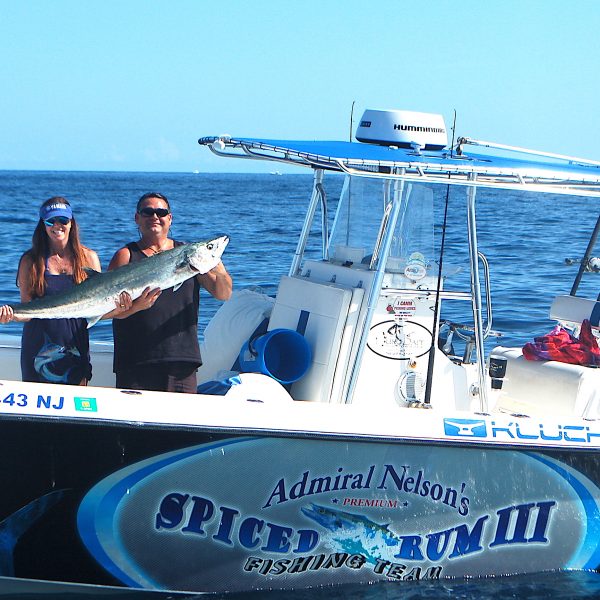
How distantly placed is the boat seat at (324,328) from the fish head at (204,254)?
3.35 feet

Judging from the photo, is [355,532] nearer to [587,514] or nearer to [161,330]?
[587,514]

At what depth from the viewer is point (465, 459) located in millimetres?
5027

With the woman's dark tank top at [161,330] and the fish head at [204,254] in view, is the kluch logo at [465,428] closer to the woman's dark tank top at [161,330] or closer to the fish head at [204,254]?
Result: the woman's dark tank top at [161,330]

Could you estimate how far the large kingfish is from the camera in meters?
4.59

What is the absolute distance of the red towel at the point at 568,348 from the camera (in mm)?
6328

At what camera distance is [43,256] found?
201 inches

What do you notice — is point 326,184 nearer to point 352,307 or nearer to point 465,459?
point 352,307

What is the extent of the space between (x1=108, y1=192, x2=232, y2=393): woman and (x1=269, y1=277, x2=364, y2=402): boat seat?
674 mm

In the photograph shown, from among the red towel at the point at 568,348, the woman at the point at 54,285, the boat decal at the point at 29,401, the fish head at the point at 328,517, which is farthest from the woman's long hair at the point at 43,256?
the red towel at the point at 568,348

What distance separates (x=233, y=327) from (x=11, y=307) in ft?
5.55

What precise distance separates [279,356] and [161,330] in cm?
89

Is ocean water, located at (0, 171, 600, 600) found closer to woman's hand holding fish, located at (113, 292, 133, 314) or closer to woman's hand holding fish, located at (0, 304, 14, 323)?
woman's hand holding fish, located at (113, 292, 133, 314)

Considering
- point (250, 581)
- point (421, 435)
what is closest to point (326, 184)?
point (421, 435)

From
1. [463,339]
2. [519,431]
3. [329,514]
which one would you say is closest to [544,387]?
[463,339]
